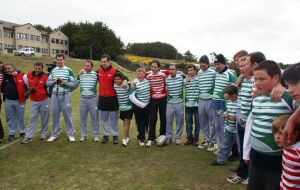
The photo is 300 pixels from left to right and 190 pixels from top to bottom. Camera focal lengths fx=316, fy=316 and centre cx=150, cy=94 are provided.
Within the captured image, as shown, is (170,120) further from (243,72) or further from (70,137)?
(243,72)

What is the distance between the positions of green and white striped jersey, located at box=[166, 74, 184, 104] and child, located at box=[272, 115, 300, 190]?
5198 millimetres

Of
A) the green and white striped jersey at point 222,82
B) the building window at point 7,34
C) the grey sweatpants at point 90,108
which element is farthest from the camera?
the building window at point 7,34

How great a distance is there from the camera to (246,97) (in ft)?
17.0

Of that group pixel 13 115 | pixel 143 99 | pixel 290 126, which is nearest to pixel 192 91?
pixel 143 99

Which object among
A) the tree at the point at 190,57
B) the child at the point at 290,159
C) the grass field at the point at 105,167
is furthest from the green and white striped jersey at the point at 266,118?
the tree at the point at 190,57

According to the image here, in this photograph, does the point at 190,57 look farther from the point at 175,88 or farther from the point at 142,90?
the point at 142,90

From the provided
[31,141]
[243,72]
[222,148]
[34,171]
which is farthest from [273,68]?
[31,141]

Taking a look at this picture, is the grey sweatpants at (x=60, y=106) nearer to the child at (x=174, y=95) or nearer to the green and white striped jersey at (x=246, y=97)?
the child at (x=174, y=95)

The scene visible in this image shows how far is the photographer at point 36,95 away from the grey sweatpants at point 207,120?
4.14 meters

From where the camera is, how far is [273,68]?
3.36 metres

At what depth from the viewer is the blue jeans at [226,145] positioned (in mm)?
6145

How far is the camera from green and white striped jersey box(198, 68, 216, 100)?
7.57m

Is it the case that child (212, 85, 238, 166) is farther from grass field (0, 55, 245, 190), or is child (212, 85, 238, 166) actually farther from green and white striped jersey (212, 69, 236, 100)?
green and white striped jersey (212, 69, 236, 100)

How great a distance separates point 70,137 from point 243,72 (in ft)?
17.1
